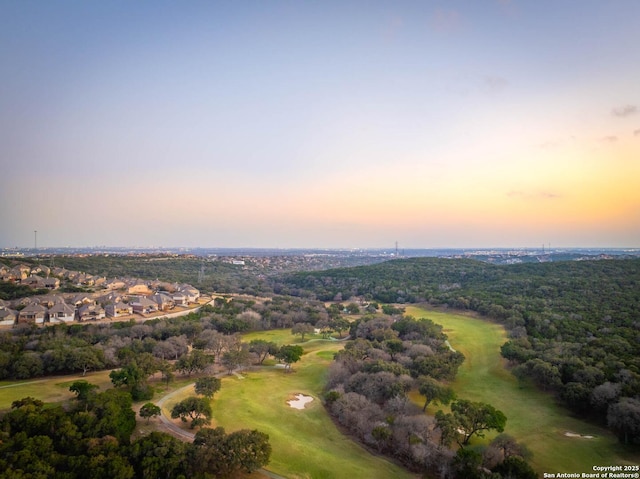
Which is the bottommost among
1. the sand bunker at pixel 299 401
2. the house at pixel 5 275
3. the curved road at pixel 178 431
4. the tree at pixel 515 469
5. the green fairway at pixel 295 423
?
Result: the sand bunker at pixel 299 401

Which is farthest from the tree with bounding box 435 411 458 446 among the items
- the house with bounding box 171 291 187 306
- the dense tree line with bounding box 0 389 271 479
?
the house with bounding box 171 291 187 306

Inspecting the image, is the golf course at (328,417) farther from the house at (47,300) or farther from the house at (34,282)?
the house at (34,282)

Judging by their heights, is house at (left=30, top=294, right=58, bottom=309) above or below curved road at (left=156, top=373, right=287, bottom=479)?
above

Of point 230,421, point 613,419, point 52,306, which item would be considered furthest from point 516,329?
point 52,306

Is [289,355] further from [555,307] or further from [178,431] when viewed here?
[555,307]

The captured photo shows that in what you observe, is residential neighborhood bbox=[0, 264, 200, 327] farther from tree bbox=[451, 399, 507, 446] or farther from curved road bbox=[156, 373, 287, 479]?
tree bbox=[451, 399, 507, 446]

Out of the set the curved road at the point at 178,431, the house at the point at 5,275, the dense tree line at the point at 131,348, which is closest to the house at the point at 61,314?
the dense tree line at the point at 131,348

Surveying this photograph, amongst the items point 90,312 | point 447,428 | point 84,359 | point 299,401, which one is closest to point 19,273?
point 90,312

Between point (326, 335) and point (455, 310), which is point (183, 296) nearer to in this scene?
point (326, 335)
